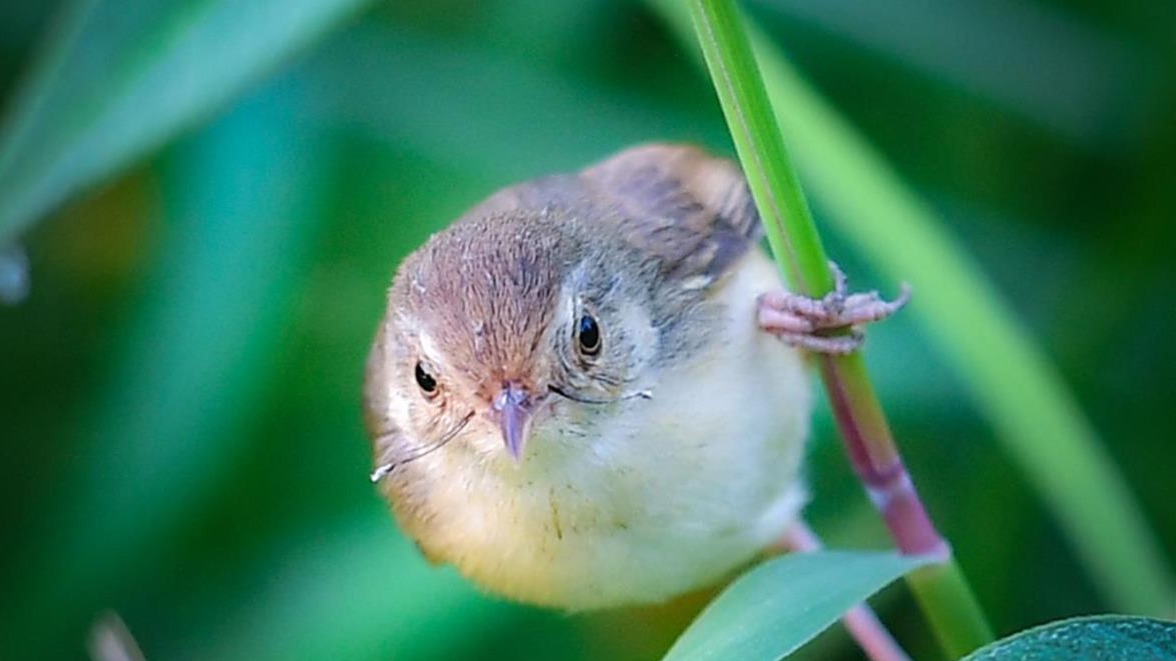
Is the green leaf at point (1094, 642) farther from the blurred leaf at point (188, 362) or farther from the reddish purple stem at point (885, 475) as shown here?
the blurred leaf at point (188, 362)

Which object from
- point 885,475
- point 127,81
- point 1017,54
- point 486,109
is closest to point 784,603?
point 885,475

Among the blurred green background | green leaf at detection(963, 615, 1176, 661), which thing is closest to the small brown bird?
green leaf at detection(963, 615, 1176, 661)

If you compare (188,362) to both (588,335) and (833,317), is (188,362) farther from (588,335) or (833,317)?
(833,317)

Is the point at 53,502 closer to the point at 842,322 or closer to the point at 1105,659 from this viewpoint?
the point at 842,322

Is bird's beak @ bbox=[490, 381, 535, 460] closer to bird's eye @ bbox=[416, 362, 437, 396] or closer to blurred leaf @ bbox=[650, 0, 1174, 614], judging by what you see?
bird's eye @ bbox=[416, 362, 437, 396]

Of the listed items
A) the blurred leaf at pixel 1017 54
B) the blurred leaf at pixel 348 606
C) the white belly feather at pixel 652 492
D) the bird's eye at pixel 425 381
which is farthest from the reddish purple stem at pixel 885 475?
the blurred leaf at pixel 1017 54

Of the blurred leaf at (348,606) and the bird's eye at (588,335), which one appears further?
the blurred leaf at (348,606)

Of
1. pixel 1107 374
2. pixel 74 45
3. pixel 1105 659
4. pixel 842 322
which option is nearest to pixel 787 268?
pixel 842 322
